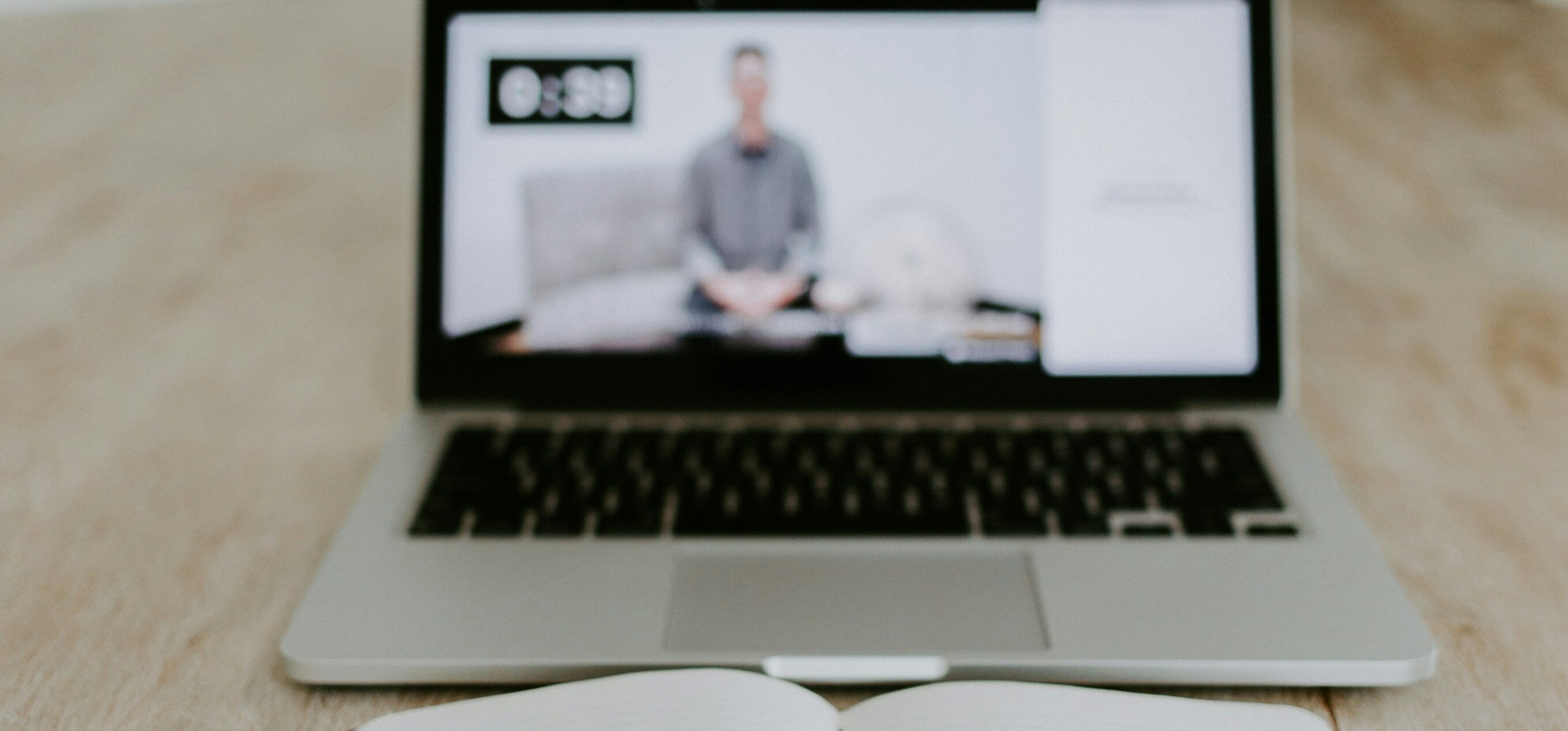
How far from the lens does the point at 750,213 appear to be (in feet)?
2.02

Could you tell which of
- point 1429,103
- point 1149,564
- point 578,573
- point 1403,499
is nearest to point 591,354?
point 578,573

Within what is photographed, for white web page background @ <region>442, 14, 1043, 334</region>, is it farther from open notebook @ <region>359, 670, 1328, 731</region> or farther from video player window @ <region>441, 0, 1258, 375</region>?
open notebook @ <region>359, 670, 1328, 731</region>

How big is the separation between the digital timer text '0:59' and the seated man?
2.5 inches

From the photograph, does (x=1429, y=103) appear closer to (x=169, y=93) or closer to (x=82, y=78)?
(x=169, y=93)

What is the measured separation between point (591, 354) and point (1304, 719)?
1.33 feet

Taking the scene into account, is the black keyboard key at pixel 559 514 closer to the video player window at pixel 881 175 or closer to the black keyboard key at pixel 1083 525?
the video player window at pixel 881 175

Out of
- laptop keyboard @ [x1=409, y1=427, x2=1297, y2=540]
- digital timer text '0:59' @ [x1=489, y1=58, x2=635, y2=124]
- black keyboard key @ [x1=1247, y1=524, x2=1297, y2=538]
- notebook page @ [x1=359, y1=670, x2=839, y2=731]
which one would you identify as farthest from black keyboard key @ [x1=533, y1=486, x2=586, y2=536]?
black keyboard key @ [x1=1247, y1=524, x2=1297, y2=538]

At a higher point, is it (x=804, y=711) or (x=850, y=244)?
(x=850, y=244)

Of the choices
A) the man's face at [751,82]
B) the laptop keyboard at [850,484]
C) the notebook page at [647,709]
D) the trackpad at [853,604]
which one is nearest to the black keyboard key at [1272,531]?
the laptop keyboard at [850,484]

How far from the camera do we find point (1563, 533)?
0.52 m

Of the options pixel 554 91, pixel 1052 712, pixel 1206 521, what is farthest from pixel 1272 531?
pixel 554 91

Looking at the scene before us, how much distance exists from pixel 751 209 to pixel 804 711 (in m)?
0.31

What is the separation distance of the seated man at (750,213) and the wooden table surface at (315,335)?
0.22m

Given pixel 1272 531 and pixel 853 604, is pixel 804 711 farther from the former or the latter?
pixel 1272 531
